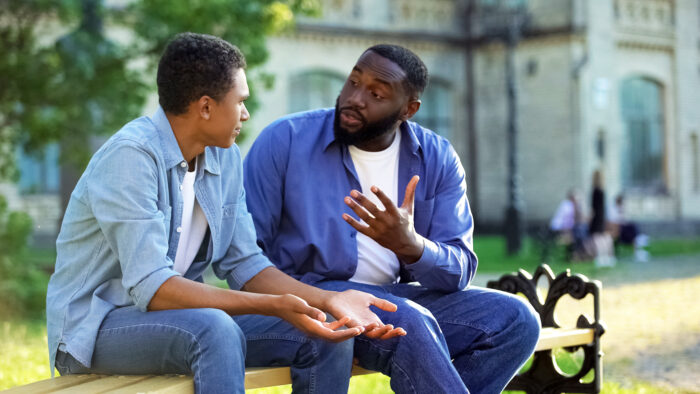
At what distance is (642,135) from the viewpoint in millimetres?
26500

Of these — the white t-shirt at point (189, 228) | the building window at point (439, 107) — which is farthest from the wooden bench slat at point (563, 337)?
the building window at point (439, 107)

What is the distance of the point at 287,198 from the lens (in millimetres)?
4004

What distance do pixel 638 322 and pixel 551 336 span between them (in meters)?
5.37

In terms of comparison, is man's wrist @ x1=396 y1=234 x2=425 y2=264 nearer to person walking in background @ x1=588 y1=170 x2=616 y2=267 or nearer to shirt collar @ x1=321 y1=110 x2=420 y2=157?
shirt collar @ x1=321 y1=110 x2=420 y2=157

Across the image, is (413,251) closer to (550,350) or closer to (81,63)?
(550,350)

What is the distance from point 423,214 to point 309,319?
1099 millimetres

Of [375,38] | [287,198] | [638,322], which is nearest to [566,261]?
[638,322]

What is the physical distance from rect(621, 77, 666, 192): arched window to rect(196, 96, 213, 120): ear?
947 inches

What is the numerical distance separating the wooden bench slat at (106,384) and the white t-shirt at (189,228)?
16.8 inches

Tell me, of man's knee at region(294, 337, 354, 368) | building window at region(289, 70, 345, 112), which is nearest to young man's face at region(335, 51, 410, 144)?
man's knee at region(294, 337, 354, 368)

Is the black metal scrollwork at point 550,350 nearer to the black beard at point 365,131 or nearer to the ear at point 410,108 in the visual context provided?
the ear at point 410,108

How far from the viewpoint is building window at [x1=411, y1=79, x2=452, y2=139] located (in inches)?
1044

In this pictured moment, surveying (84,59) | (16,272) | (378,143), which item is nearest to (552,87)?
(84,59)

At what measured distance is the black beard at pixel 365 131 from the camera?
4031mm
